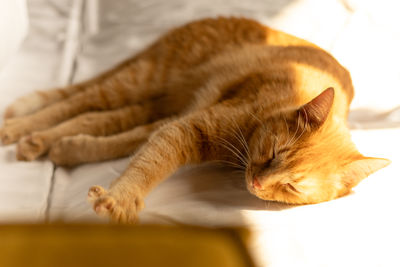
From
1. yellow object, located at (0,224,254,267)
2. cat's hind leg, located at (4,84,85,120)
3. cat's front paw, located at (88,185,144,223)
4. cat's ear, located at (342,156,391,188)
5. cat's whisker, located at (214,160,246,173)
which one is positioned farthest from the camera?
cat's hind leg, located at (4,84,85,120)

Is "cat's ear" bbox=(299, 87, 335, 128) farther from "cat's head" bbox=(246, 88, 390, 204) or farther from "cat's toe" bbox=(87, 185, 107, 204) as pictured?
"cat's toe" bbox=(87, 185, 107, 204)

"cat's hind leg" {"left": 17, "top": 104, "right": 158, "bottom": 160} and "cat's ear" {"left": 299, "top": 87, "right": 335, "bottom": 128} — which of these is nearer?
"cat's ear" {"left": 299, "top": 87, "right": 335, "bottom": 128}

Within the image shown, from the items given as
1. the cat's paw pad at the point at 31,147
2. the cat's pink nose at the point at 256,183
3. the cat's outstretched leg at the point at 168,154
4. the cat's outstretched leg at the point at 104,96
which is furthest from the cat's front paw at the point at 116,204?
the cat's outstretched leg at the point at 104,96

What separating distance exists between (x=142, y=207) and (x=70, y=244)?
0.60 m

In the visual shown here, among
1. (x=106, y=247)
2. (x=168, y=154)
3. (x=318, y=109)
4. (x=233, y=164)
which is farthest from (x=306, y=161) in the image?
(x=106, y=247)

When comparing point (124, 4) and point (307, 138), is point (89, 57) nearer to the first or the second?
point (124, 4)

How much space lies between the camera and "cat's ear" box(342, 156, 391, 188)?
1319 mm

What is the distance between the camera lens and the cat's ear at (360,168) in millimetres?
1319

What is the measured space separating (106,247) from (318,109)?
863mm

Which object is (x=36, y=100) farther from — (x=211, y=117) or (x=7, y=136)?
(x=211, y=117)

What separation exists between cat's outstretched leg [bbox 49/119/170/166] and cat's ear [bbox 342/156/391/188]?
33.7 inches

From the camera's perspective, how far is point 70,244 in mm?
730

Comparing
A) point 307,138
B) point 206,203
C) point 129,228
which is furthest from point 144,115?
point 129,228

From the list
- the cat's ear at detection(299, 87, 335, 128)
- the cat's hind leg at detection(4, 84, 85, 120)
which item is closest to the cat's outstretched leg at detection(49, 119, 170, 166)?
the cat's hind leg at detection(4, 84, 85, 120)
